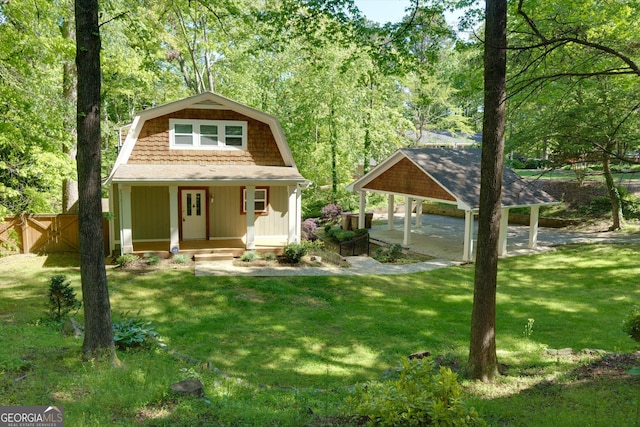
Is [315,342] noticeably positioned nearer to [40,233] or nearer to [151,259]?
[151,259]

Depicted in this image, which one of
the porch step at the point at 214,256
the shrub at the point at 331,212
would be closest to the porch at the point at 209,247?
the porch step at the point at 214,256

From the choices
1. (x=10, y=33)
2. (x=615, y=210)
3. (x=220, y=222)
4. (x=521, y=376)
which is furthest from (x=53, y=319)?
(x=615, y=210)

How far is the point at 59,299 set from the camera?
9.29 m

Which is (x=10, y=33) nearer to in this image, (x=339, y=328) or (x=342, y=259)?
(x=339, y=328)

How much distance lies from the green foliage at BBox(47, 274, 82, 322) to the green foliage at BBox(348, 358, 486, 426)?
6968 mm

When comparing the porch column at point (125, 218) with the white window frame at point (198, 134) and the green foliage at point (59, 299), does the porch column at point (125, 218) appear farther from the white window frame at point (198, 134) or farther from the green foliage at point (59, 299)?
the green foliage at point (59, 299)

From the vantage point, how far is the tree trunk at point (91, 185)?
19.9ft

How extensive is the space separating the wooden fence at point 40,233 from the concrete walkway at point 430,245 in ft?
17.5

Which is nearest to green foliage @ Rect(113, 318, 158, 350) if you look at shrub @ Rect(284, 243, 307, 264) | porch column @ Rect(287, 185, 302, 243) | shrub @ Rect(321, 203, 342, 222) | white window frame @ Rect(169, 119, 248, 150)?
shrub @ Rect(284, 243, 307, 264)

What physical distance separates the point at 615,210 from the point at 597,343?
51.5ft

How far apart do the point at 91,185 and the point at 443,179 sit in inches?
566

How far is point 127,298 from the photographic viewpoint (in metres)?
12.1

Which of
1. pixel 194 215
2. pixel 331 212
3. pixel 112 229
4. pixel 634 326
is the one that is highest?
pixel 194 215

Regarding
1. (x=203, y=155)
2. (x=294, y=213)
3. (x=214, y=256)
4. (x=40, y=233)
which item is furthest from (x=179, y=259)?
(x=40, y=233)
